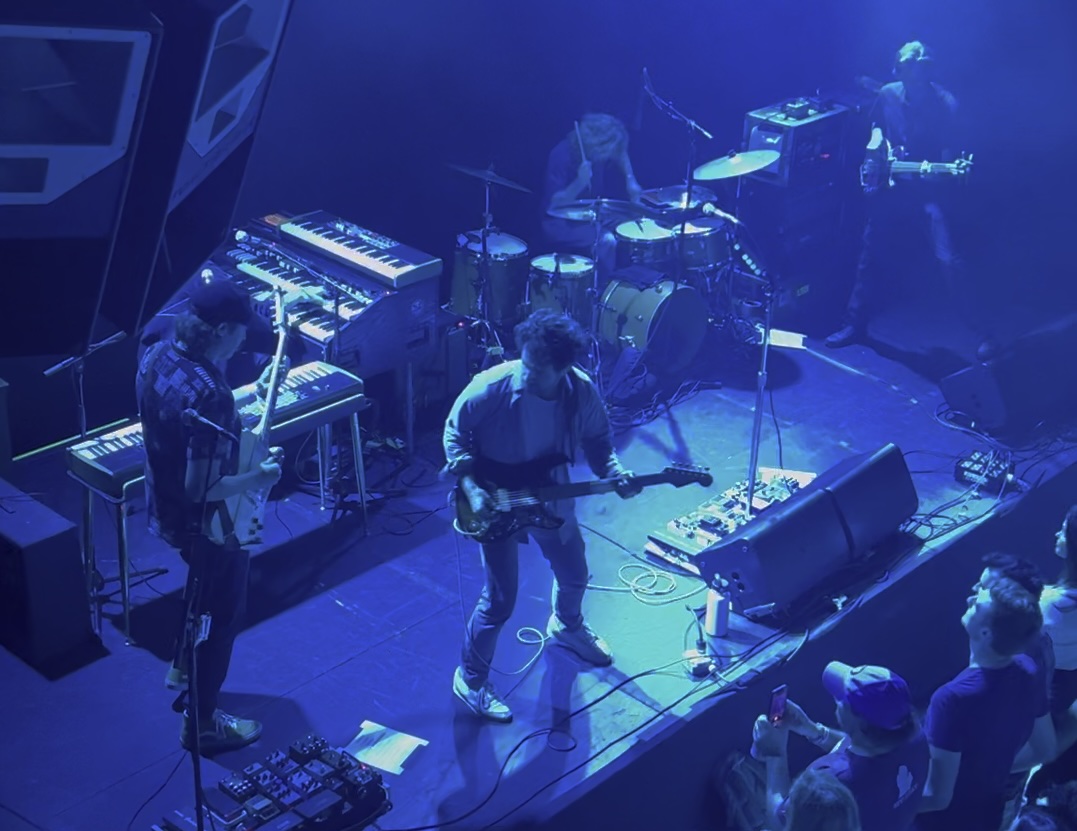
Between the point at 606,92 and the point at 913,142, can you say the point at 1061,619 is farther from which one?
the point at 606,92

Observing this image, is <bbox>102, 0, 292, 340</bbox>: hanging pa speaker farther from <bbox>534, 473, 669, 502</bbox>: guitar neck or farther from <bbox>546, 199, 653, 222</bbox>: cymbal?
<bbox>546, 199, 653, 222</bbox>: cymbal

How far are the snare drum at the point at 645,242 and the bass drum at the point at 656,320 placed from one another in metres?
0.28

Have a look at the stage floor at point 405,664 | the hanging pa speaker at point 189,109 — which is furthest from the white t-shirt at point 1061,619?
the hanging pa speaker at point 189,109

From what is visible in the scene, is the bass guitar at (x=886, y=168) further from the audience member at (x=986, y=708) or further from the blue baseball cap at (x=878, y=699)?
the blue baseball cap at (x=878, y=699)

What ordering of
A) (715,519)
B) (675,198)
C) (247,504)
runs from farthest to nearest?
1. (675,198)
2. (715,519)
3. (247,504)

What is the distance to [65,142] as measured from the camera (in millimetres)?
2861

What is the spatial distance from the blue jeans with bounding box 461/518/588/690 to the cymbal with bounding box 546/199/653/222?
340 centimetres

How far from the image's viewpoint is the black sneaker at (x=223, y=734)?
5.50 metres

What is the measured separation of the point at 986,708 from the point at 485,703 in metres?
2.18

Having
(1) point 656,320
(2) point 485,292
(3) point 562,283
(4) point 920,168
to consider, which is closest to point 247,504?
(2) point 485,292

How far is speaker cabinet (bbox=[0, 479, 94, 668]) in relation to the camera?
5.92 m

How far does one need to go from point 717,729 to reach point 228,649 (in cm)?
212

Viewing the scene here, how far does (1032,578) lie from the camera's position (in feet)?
16.6

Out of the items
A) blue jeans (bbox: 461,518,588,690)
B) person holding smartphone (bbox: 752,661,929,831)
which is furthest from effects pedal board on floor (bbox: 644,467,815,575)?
person holding smartphone (bbox: 752,661,929,831)
